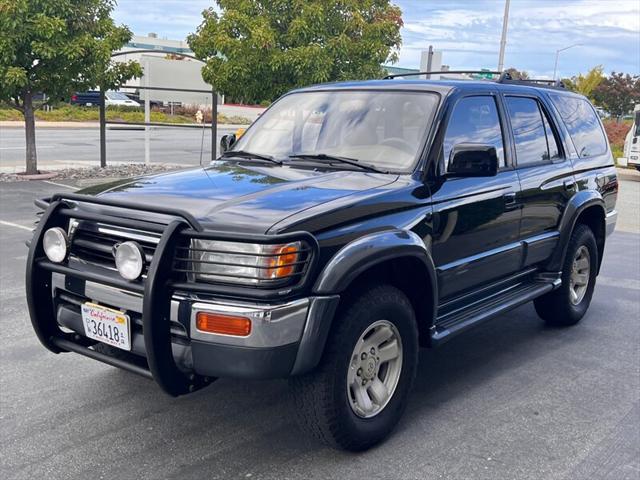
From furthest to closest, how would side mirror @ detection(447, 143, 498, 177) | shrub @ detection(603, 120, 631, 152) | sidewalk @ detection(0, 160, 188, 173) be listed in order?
1. shrub @ detection(603, 120, 631, 152)
2. sidewalk @ detection(0, 160, 188, 173)
3. side mirror @ detection(447, 143, 498, 177)

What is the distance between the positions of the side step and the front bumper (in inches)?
45.0

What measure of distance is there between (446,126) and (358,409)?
1862mm

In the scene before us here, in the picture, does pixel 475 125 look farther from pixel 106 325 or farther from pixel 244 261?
pixel 106 325

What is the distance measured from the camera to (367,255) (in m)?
3.43

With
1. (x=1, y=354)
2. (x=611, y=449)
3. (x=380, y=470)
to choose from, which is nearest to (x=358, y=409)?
(x=380, y=470)

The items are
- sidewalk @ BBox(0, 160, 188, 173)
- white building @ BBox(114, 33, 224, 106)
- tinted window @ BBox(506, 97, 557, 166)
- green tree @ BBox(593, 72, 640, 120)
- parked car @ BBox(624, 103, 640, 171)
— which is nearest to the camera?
tinted window @ BBox(506, 97, 557, 166)

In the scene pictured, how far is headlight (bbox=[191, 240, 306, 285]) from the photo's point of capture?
3.12 m

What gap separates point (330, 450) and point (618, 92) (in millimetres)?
47465

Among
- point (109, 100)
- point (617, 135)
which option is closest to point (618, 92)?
point (617, 135)

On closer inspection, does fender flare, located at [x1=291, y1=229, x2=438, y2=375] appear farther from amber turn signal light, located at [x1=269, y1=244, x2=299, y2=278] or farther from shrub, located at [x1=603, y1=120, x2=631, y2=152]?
shrub, located at [x1=603, y1=120, x2=631, y2=152]

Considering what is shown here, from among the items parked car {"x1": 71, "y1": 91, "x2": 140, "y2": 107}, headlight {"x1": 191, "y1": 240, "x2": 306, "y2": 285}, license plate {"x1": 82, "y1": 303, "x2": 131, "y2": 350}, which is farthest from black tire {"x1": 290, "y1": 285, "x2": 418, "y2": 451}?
parked car {"x1": 71, "y1": 91, "x2": 140, "y2": 107}

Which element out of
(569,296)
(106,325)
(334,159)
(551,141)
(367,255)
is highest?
(551,141)

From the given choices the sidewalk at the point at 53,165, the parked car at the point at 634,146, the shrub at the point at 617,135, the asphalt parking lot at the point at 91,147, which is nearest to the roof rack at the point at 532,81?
the asphalt parking lot at the point at 91,147

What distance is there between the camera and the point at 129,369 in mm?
3393
